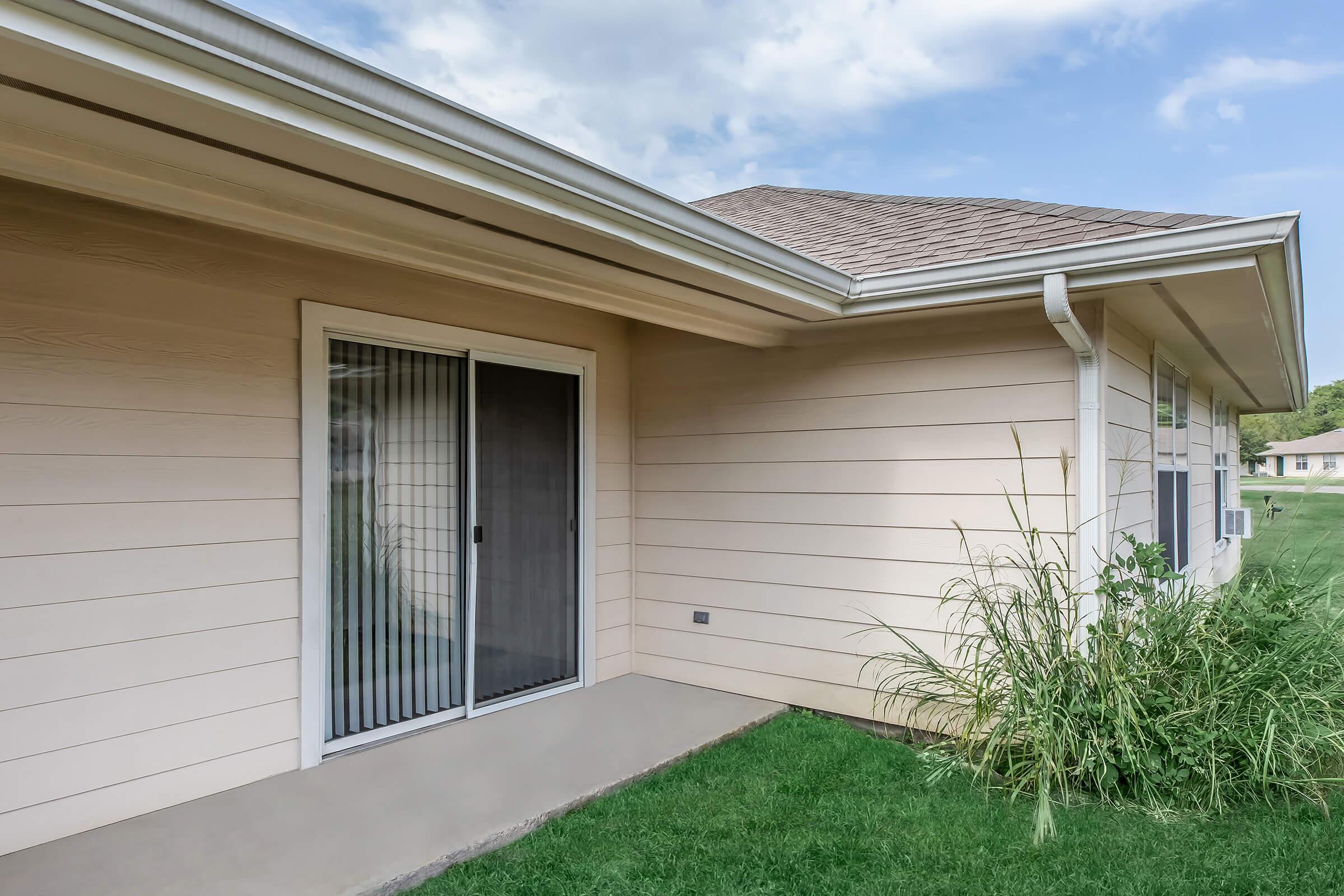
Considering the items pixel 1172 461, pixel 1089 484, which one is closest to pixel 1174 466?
pixel 1172 461

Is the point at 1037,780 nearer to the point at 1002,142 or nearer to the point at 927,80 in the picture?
the point at 927,80

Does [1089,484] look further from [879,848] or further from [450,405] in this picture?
[450,405]

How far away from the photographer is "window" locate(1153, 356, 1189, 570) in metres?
4.73

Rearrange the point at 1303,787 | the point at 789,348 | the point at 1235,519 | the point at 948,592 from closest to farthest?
the point at 1303,787, the point at 948,592, the point at 789,348, the point at 1235,519

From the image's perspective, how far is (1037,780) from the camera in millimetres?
3037

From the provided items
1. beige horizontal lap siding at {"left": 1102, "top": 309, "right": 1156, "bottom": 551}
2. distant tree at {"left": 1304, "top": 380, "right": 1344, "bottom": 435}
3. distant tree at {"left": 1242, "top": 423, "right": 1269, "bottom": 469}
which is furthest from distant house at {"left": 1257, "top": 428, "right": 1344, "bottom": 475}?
beige horizontal lap siding at {"left": 1102, "top": 309, "right": 1156, "bottom": 551}

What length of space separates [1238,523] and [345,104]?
994cm

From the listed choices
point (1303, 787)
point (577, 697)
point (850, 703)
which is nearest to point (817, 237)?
point (850, 703)

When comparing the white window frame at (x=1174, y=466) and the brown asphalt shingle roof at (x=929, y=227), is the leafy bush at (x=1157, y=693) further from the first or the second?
the white window frame at (x=1174, y=466)

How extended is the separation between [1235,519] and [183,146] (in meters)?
10.2

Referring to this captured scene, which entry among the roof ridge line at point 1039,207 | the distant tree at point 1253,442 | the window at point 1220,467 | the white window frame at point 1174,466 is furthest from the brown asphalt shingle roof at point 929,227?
the distant tree at point 1253,442

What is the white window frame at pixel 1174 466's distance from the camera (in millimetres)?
4563

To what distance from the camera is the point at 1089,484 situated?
11.5 ft

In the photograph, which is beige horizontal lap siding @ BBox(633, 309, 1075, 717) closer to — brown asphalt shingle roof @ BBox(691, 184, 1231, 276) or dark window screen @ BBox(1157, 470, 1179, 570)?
brown asphalt shingle roof @ BBox(691, 184, 1231, 276)
